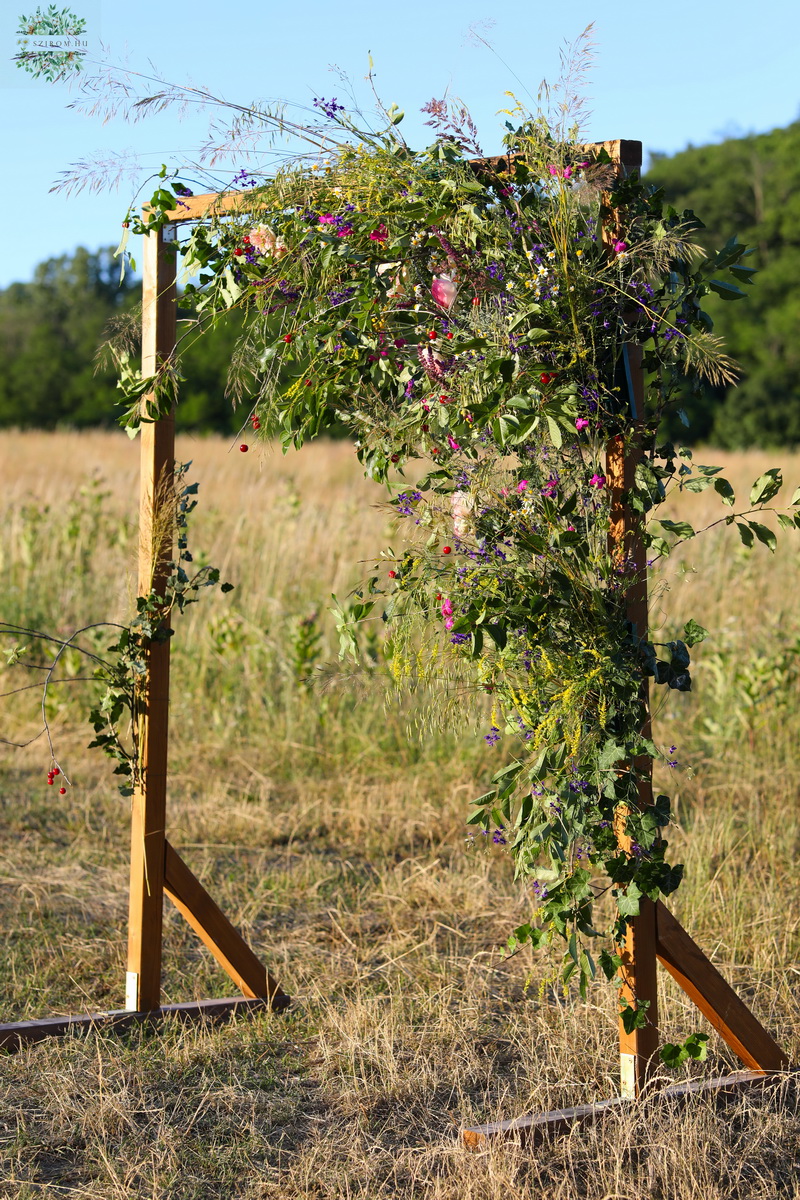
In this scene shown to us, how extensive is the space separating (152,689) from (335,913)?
1282mm

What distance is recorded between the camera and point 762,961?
327 cm

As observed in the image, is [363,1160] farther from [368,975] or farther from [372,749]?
[372,749]

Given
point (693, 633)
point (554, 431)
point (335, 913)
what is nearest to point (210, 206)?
point (554, 431)

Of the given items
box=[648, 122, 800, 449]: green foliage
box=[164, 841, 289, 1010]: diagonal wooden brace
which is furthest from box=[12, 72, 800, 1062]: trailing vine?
box=[648, 122, 800, 449]: green foliage

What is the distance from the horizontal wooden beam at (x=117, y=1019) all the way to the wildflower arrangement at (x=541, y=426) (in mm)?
1095

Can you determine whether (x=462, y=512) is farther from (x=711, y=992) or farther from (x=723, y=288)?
(x=711, y=992)

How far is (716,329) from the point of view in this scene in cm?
2362

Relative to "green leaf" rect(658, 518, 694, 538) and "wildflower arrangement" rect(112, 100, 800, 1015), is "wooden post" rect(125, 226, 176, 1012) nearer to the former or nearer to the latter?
"wildflower arrangement" rect(112, 100, 800, 1015)

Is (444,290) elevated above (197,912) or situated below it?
above

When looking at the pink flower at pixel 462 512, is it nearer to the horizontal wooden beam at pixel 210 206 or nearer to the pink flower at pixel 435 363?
the pink flower at pixel 435 363

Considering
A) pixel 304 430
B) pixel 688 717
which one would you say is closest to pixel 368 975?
pixel 304 430

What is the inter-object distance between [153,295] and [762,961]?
2557mm

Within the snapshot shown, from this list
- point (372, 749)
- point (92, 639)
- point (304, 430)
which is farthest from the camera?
point (92, 639)

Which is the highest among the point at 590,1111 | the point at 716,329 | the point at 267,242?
the point at 716,329
